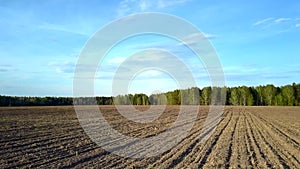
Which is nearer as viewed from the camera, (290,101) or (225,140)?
(225,140)

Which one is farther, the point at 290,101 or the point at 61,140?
the point at 290,101

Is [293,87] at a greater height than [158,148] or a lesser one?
greater

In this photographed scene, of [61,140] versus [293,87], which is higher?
[293,87]

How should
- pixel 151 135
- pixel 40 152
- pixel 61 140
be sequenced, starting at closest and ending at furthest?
pixel 40 152
pixel 61 140
pixel 151 135

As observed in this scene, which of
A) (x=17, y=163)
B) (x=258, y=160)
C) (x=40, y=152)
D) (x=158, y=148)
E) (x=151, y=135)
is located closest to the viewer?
(x=17, y=163)

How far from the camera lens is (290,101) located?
294ft

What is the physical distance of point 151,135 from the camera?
654 inches

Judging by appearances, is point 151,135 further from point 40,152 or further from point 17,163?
point 17,163

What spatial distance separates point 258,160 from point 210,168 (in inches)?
81.3

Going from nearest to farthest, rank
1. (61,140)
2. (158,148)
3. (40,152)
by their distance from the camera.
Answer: (40,152), (158,148), (61,140)

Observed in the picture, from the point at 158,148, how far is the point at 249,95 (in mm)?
89631

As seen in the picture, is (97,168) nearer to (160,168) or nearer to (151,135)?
(160,168)

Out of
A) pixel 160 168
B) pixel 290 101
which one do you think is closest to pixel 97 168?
pixel 160 168

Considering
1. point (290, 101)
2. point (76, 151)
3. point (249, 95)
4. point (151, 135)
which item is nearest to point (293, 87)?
point (290, 101)
